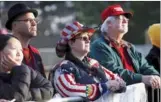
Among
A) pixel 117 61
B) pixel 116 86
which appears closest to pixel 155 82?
pixel 117 61

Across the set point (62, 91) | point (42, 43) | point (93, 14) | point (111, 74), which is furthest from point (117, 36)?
point (93, 14)

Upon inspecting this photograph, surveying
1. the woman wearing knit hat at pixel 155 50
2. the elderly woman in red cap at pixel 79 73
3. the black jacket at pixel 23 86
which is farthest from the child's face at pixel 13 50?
the woman wearing knit hat at pixel 155 50

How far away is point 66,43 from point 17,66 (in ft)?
3.60

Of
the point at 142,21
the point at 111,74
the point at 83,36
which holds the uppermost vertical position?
the point at 83,36

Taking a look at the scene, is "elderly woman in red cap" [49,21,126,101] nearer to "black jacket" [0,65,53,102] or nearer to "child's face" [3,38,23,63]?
"black jacket" [0,65,53,102]

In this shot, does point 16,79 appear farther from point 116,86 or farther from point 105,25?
point 105,25

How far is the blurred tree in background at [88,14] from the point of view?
27703 mm

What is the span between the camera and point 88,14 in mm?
33031

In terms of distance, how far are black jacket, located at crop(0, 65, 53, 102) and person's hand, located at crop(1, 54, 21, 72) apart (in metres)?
0.09

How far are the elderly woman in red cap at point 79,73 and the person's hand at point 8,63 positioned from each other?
0.63 m

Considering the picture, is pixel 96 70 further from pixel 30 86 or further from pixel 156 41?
pixel 156 41

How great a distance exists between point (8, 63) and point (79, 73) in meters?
0.85

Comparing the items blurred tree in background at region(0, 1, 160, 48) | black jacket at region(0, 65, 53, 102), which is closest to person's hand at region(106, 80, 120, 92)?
black jacket at region(0, 65, 53, 102)

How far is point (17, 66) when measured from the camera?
14.5 ft
